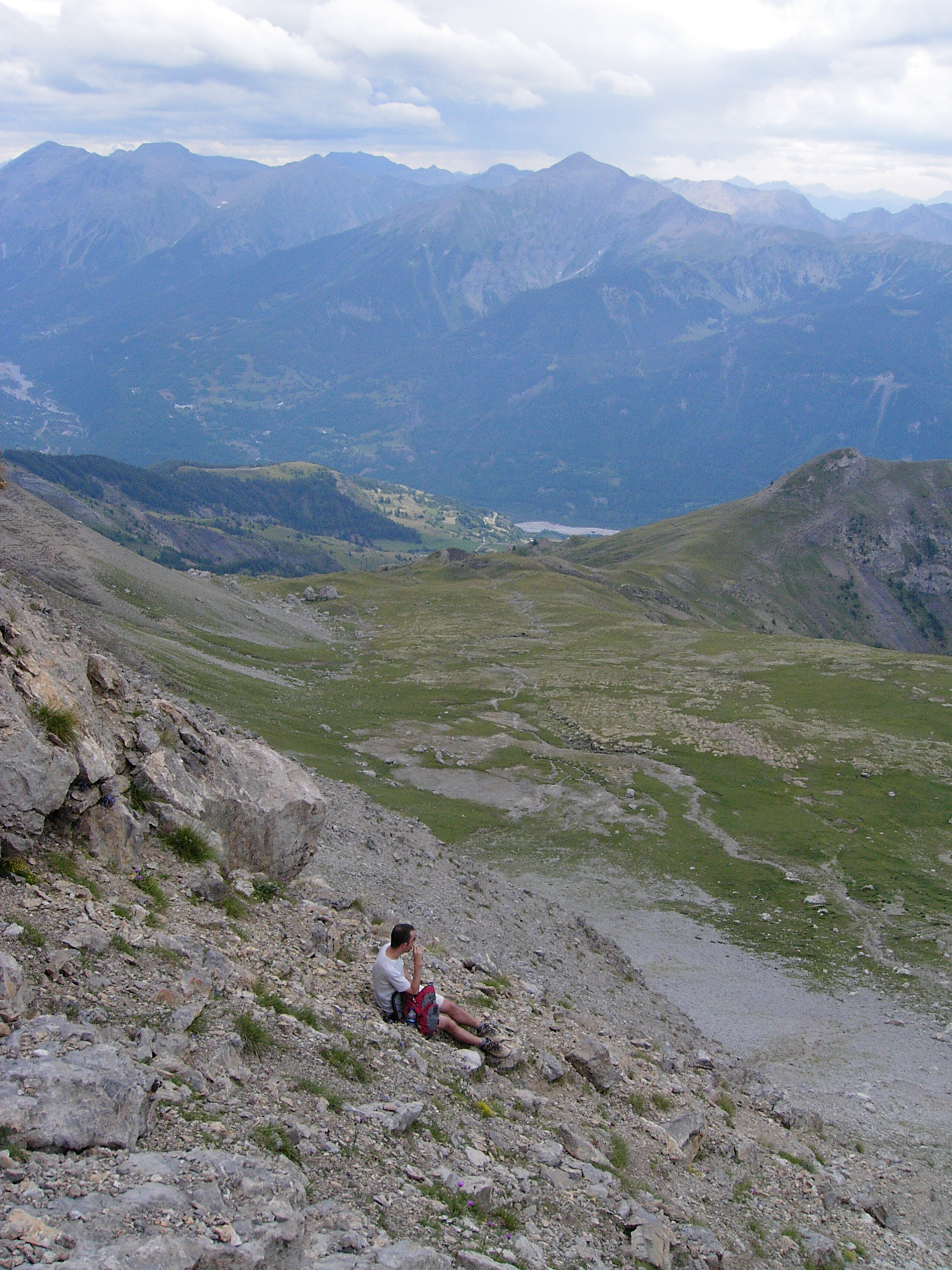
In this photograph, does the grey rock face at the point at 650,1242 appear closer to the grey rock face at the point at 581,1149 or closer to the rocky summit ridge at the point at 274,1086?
the rocky summit ridge at the point at 274,1086

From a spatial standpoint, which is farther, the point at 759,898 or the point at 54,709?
the point at 759,898

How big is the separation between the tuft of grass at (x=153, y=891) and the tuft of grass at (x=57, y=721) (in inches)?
140

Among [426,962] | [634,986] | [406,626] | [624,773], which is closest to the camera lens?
[426,962]

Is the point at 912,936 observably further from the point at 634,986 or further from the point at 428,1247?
the point at 428,1247

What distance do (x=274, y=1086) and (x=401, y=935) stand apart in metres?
4.88

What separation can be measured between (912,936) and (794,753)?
106 ft

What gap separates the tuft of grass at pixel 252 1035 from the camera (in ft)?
47.1

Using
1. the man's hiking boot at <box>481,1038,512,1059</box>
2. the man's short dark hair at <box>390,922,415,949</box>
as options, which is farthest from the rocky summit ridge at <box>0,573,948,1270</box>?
the man's short dark hair at <box>390,922,415,949</box>

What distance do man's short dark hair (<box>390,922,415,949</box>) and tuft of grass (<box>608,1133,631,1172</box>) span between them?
19.4ft

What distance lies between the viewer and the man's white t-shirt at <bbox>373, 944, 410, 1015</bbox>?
18.1 m

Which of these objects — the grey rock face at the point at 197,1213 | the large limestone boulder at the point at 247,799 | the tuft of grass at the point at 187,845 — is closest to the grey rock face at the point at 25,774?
the tuft of grass at the point at 187,845

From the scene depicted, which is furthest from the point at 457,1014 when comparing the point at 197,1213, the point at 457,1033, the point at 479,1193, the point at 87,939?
the point at 197,1213

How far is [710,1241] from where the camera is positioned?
15492 millimetres

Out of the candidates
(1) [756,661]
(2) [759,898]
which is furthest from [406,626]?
(2) [759,898]
